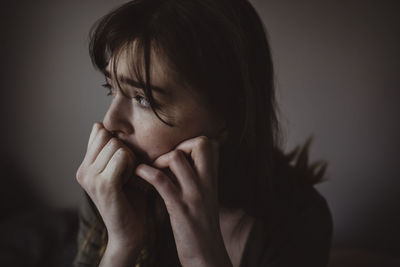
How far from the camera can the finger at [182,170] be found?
1.78ft

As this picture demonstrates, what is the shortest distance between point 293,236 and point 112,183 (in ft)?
1.66

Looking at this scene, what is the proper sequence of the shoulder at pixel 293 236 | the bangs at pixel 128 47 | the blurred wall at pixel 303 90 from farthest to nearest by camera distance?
the blurred wall at pixel 303 90, the shoulder at pixel 293 236, the bangs at pixel 128 47

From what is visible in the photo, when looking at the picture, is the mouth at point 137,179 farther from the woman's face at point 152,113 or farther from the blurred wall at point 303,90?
the blurred wall at point 303,90

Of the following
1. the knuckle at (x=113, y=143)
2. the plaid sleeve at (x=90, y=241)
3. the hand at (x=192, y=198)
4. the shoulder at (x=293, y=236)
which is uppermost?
the knuckle at (x=113, y=143)

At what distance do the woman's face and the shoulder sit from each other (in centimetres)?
38

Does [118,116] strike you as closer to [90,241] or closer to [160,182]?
[160,182]

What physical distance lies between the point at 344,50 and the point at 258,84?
58cm

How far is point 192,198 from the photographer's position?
0.55 m

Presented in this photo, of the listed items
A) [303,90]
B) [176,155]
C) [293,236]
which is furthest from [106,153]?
[303,90]

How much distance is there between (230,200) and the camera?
80 cm

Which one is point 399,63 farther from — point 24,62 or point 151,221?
point 24,62

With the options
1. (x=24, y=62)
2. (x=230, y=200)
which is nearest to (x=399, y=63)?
(x=230, y=200)

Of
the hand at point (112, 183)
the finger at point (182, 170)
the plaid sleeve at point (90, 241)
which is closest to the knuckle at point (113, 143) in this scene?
the hand at point (112, 183)

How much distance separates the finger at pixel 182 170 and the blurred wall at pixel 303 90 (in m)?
0.62
